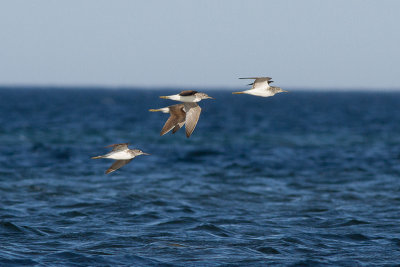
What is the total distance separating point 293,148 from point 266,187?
17.1 metres

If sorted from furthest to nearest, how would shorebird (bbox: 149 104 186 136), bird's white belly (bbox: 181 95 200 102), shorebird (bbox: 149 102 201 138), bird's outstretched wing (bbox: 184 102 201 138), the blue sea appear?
the blue sea
shorebird (bbox: 149 104 186 136)
shorebird (bbox: 149 102 201 138)
bird's outstretched wing (bbox: 184 102 201 138)
bird's white belly (bbox: 181 95 200 102)

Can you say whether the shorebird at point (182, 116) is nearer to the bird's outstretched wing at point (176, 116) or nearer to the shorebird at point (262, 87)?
the bird's outstretched wing at point (176, 116)

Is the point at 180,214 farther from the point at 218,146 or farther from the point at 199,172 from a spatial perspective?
the point at 218,146

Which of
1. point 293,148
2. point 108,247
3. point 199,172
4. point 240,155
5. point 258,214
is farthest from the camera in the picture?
point 293,148

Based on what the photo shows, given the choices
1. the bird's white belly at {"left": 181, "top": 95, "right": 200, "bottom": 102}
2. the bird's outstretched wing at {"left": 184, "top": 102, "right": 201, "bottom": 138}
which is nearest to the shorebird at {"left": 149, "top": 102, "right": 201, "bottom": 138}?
the bird's outstretched wing at {"left": 184, "top": 102, "right": 201, "bottom": 138}

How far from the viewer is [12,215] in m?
19.7

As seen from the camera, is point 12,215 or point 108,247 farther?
point 12,215

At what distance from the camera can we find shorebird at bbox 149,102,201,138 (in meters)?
14.2

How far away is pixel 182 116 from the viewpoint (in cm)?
1473

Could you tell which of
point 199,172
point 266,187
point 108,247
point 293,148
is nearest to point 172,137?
point 293,148

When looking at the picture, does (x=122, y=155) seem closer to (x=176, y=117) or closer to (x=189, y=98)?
(x=176, y=117)

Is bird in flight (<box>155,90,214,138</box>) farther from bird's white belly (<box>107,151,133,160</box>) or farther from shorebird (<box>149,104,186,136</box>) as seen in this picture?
bird's white belly (<box>107,151,133,160</box>)

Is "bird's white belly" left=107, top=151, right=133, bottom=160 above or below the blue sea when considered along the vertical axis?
above

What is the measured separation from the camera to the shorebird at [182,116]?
14.2 meters
